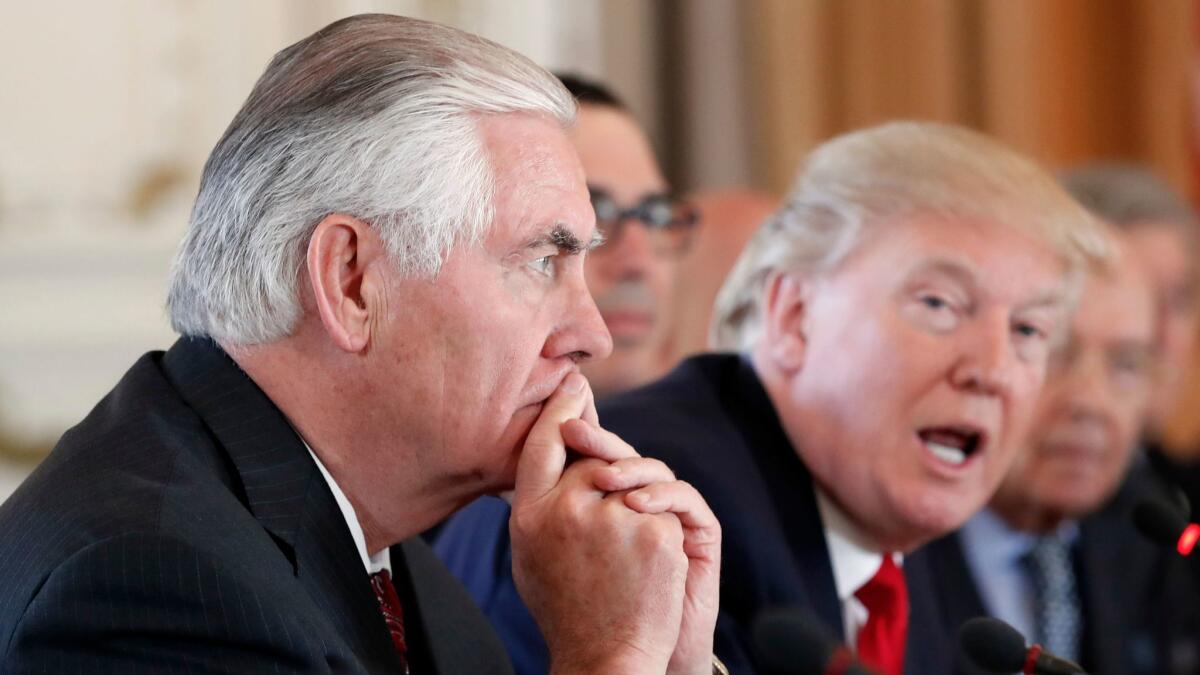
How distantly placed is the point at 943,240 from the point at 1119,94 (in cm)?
335

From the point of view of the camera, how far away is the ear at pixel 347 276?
1.49 metres

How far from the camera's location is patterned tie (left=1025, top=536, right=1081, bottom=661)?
3.18 metres

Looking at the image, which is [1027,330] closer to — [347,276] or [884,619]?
[884,619]

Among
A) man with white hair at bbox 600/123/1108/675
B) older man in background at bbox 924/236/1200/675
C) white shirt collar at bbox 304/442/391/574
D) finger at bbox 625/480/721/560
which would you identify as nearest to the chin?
man with white hair at bbox 600/123/1108/675

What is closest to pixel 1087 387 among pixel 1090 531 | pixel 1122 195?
pixel 1090 531

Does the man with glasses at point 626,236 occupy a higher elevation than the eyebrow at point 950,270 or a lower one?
lower

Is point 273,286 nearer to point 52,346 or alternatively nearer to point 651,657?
point 651,657

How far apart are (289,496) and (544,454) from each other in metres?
0.25

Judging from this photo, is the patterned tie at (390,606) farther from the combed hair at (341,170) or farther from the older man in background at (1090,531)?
the older man in background at (1090,531)

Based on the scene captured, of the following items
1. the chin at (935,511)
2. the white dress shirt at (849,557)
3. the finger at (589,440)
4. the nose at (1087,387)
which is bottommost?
the nose at (1087,387)

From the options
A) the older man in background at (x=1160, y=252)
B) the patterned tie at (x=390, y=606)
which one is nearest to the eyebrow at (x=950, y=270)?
the patterned tie at (x=390, y=606)

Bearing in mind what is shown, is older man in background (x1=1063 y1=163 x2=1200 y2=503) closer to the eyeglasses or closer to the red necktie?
the eyeglasses

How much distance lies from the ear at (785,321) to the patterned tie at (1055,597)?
4.03ft

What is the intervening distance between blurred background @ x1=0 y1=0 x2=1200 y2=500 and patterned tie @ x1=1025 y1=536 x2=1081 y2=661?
186 cm
